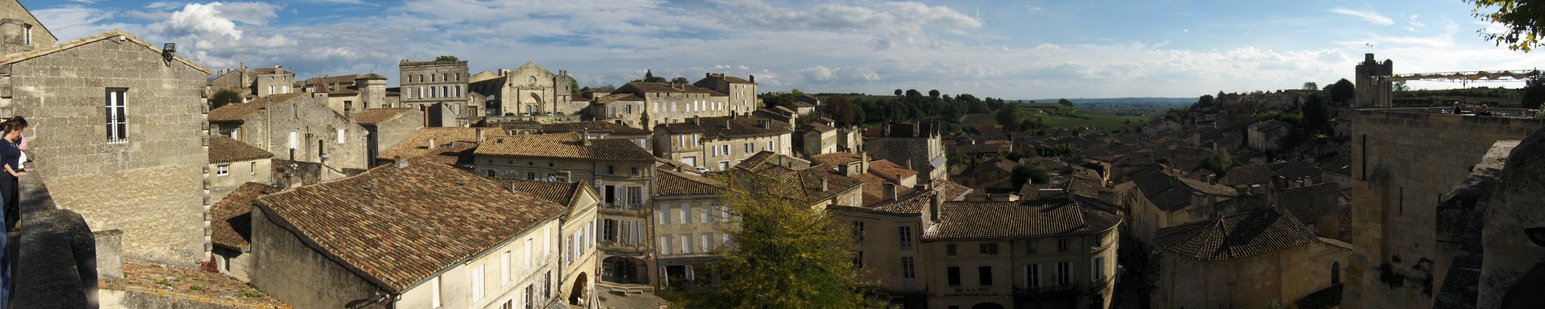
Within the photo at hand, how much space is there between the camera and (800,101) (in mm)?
117875

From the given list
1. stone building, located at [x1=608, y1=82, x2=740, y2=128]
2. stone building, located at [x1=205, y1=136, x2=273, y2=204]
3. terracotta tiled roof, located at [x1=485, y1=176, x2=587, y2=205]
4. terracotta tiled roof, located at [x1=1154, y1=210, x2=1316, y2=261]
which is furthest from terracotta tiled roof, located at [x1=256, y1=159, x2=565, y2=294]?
stone building, located at [x1=608, y1=82, x2=740, y2=128]

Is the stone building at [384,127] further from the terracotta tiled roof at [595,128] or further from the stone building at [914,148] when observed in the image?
the stone building at [914,148]

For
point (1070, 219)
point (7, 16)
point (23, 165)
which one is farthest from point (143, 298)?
point (1070, 219)

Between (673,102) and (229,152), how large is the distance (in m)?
52.6

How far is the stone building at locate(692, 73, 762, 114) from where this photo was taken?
93812mm

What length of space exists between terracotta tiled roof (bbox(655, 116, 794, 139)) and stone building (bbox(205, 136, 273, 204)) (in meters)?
29.3

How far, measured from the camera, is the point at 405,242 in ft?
61.1

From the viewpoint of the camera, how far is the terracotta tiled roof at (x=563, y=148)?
37.3 metres

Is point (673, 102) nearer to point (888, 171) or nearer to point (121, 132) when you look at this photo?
point (888, 171)

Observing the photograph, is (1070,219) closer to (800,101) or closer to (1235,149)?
(1235,149)

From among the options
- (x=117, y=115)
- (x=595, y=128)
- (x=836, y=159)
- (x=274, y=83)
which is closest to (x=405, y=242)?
(x=117, y=115)

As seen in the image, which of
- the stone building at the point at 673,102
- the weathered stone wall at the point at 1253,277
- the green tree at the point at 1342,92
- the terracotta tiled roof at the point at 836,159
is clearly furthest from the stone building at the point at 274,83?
the green tree at the point at 1342,92

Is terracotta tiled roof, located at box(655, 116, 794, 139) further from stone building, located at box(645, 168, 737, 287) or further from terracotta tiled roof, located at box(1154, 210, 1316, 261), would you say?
terracotta tiled roof, located at box(1154, 210, 1316, 261)

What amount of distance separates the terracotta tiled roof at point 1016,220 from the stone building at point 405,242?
15197mm
